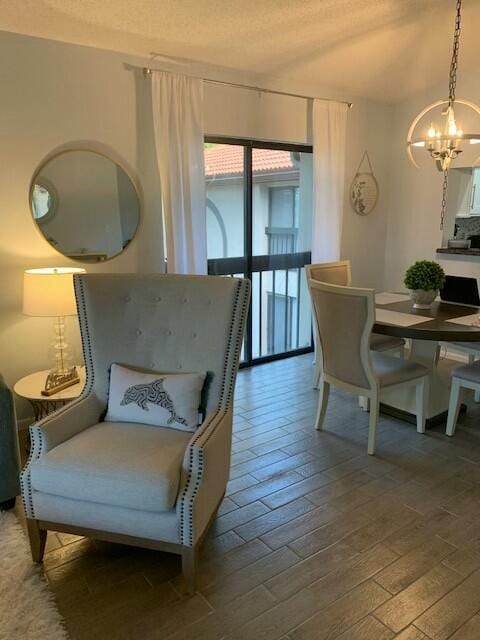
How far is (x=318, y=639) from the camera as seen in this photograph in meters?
1.61

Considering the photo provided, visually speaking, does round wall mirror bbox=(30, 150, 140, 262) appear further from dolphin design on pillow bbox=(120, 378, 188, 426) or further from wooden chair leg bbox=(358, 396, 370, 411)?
wooden chair leg bbox=(358, 396, 370, 411)

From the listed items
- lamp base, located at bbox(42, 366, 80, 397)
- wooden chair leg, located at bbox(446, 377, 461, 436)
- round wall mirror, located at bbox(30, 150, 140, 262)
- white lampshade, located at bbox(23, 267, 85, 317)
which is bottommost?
wooden chair leg, located at bbox(446, 377, 461, 436)

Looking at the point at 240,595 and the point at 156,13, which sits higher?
the point at 156,13

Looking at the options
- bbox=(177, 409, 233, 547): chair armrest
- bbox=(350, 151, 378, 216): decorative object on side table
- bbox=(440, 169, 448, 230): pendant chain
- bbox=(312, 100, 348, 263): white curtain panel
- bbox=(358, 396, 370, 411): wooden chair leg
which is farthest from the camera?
bbox=(350, 151, 378, 216): decorative object on side table

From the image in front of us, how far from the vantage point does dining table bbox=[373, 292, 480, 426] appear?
271 centimetres

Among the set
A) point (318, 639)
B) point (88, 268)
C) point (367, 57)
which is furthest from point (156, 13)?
point (318, 639)

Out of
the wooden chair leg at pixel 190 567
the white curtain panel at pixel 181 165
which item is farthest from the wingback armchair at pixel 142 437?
the white curtain panel at pixel 181 165

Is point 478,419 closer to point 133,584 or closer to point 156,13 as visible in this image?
point 133,584

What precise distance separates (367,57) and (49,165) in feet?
8.48

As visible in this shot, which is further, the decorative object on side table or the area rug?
the decorative object on side table

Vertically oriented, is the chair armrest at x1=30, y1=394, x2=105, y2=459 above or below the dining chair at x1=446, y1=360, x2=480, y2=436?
above

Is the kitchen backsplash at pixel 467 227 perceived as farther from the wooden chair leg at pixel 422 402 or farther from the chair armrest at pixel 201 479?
the chair armrest at pixel 201 479

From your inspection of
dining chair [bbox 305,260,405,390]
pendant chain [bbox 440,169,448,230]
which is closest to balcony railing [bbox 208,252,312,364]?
dining chair [bbox 305,260,405,390]

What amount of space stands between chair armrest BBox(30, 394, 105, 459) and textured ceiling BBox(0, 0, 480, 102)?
2118 mm
